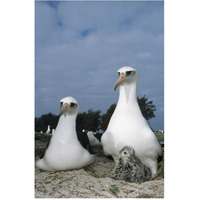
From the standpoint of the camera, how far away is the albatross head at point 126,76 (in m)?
4.63

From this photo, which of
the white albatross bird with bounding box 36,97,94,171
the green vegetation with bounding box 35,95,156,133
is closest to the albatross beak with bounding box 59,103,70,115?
the white albatross bird with bounding box 36,97,94,171

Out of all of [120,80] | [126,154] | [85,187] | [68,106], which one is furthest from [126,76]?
[85,187]

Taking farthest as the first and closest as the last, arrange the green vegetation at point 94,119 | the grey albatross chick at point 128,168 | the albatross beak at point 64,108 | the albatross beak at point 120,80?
the green vegetation at point 94,119, the albatross beak at point 120,80, the albatross beak at point 64,108, the grey albatross chick at point 128,168

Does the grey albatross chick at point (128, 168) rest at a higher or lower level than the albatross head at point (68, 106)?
lower

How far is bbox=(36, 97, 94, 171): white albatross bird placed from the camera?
4.45 metres

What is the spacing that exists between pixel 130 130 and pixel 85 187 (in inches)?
50.4

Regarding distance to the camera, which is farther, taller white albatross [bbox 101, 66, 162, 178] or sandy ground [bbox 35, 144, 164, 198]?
taller white albatross [bbox 101, 66, 162, 178]

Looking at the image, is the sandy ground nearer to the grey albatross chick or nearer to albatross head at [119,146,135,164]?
the grey albatross chick

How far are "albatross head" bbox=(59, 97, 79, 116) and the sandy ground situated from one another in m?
1.00

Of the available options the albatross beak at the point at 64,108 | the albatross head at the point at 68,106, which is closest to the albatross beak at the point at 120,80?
the albatross head at the point at 68,106

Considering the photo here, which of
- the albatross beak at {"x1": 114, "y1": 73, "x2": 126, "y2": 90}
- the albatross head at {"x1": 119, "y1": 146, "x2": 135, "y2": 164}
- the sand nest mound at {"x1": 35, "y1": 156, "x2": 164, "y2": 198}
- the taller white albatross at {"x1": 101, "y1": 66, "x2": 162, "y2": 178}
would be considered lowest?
the sand nest mound at {"x1": 35, "y1": 156, "x2": 164, "y2": 198}

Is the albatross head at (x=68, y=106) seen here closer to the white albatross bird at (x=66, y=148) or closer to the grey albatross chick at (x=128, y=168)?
the white albatross bird at (x=66, y=148)
